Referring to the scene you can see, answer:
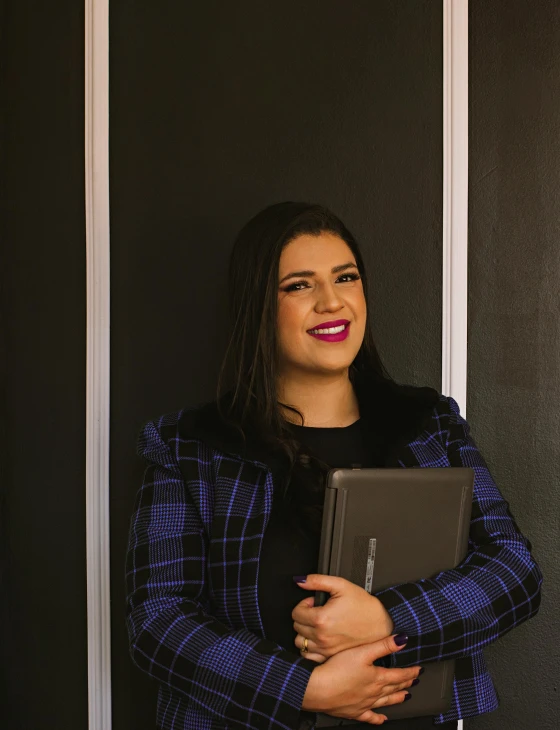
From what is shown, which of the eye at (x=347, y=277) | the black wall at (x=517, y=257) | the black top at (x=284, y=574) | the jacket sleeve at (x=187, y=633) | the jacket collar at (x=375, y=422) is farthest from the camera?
the black wall at (x=517, y=257)

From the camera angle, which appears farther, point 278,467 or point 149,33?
point 149,33

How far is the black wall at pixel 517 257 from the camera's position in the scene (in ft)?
6.49

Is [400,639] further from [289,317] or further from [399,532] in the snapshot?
[289,317]

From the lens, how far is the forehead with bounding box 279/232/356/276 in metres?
1.62

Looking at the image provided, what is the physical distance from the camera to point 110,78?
2043 millimetres

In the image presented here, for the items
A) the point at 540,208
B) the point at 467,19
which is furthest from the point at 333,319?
the point at 467,19

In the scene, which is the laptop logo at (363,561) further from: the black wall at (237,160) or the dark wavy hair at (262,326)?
the black wall at (237,160)

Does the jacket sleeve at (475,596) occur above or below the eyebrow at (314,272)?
below

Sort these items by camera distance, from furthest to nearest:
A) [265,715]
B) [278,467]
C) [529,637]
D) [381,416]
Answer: [529,637] → [381,416] → [278,467] → [265,715]

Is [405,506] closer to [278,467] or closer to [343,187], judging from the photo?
[278,467]

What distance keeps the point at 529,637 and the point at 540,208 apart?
1.08m

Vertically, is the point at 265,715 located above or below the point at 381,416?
below
